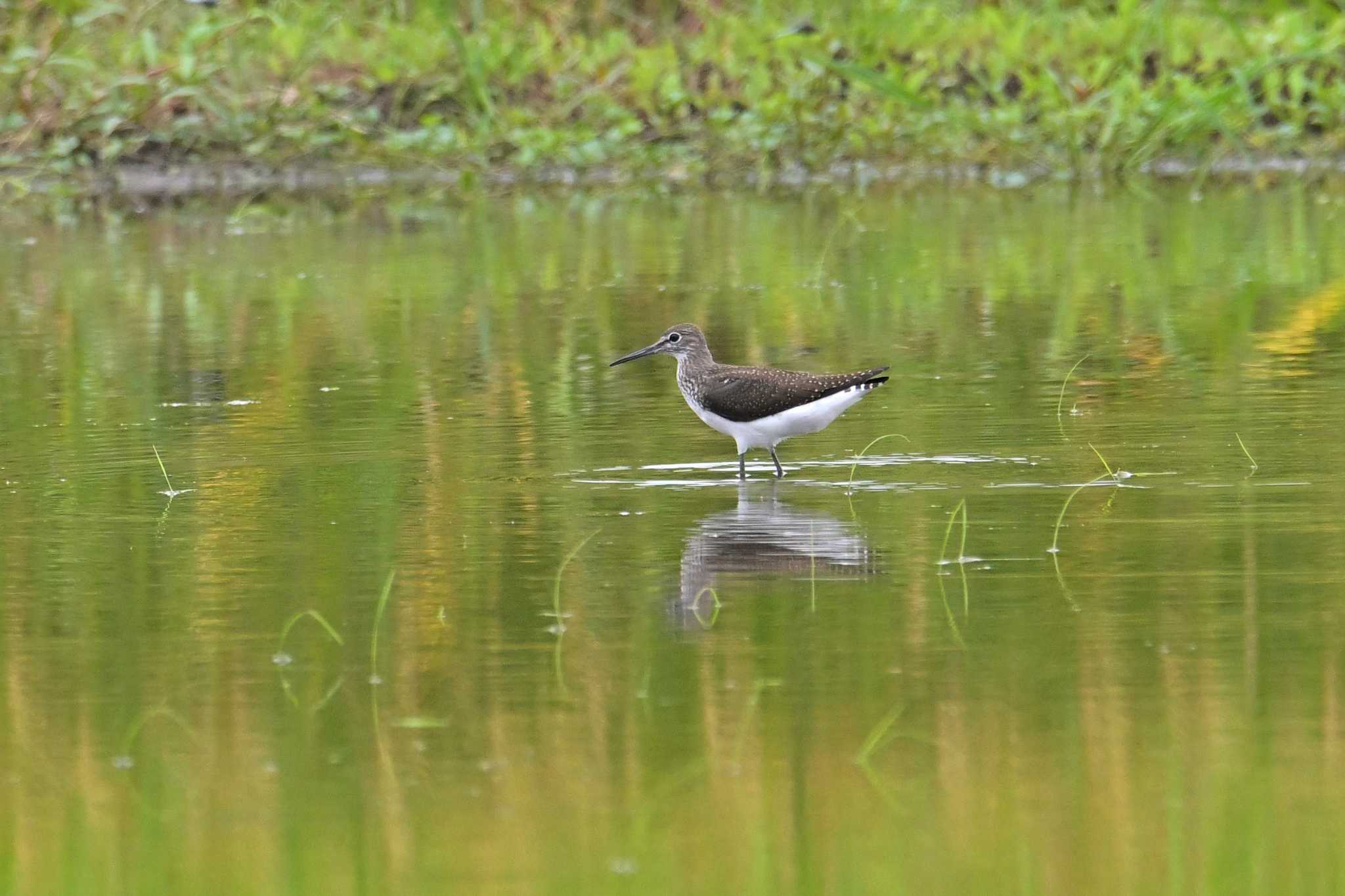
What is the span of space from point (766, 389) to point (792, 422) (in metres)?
0.17

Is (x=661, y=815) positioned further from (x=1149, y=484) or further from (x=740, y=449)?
(x=740, y=449)

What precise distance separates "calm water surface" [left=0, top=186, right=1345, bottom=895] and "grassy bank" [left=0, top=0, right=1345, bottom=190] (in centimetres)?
728

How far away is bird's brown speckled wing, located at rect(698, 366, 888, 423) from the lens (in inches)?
398

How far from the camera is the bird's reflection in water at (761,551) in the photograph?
25.4 feet

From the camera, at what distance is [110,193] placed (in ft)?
76.9

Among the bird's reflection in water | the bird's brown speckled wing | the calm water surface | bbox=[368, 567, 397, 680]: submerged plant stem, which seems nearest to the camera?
the calm water surface

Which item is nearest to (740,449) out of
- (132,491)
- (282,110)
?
(132,491)

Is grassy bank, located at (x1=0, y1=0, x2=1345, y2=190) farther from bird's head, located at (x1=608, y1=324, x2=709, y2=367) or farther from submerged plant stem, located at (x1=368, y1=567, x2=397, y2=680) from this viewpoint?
submerged plant stem, located at (x1=368, y1=567, x2=397, y2=680)

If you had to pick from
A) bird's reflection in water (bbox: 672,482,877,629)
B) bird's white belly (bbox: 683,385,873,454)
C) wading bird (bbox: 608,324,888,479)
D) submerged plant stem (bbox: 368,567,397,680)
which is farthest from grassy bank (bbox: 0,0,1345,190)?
submerged plant stem (bbox: 368,567,397,680)

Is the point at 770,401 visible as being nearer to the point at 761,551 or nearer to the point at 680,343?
the point at 680,343

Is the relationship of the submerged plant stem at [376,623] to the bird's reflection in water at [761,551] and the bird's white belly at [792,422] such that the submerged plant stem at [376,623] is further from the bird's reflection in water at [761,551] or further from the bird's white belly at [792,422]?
the bird's white belly at [792,422]

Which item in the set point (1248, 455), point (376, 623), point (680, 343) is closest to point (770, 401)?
point (680, 343)

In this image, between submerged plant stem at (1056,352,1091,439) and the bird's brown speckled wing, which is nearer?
the bird's brown speckled wing

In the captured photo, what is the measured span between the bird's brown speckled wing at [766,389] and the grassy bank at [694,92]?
11806mm
